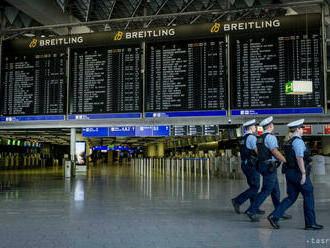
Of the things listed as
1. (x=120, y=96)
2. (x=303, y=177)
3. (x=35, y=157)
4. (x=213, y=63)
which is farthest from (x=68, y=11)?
(x=35, y=157)

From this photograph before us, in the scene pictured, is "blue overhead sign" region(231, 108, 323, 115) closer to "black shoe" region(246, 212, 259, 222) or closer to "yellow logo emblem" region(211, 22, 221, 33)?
"yellow logo emblem" region(211, 22, 221, 33)

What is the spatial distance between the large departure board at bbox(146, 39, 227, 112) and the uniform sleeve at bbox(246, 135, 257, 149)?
4741 millimetres

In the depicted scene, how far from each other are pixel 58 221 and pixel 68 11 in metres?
13.6

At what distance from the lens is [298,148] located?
5.07 metres

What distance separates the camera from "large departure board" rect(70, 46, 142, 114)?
11.7m

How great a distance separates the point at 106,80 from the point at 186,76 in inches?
98.3

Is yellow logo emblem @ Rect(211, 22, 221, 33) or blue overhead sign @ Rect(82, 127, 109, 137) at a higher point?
yellow logo emblem @ Rect(211, 22, 221, 33)

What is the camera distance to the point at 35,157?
3803cm

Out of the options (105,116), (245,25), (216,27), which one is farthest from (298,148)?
(105,116)

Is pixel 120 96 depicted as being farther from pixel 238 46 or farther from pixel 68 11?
pixel 68 11

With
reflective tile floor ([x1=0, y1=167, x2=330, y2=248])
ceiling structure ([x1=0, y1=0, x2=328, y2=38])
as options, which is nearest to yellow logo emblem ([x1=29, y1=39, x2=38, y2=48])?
ceiling structure ([x1=0, y1=0, x2=328, y2=38])

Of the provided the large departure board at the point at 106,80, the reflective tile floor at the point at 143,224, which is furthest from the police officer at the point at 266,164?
the large departure board at the point at 106,80

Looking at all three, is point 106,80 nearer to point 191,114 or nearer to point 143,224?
point 191,114

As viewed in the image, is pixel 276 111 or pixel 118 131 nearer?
pixel 276 111
